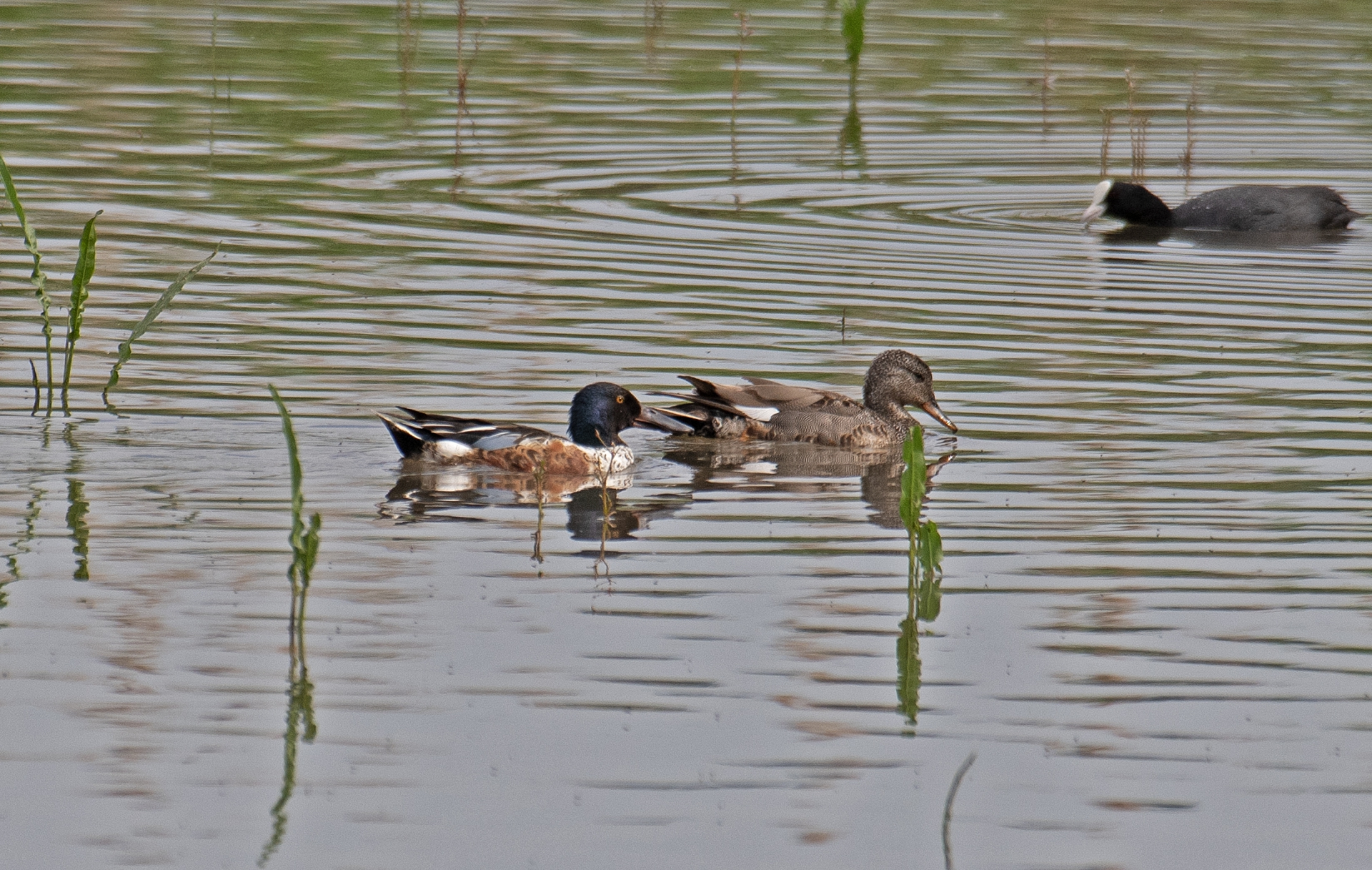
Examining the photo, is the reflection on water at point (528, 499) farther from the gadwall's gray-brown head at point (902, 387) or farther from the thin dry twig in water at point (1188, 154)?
the thin dry twig in water at point (1188, 154)

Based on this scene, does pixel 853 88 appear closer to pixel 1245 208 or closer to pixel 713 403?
pixel 1245 208

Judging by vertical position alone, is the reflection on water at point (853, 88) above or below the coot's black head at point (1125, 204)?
above

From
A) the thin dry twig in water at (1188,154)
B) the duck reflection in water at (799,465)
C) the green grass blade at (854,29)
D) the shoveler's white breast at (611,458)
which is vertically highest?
the green grass blade at (854,29)

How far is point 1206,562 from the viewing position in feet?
22.3

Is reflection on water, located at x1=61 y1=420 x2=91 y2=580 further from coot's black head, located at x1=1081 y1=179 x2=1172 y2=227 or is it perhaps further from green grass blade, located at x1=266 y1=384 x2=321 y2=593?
coot's black head, located at x1=1081 y1=179 x2=1172 y2=227

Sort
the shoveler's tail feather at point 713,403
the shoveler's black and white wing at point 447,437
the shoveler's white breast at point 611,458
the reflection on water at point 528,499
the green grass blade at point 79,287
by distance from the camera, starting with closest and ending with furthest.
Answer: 1. the reflection on water at point 528,499
2. the green grass blade at point 79,287
3. the shoveler's black and white wing at point 447,437
4. the shoveler's white breast at point 611,458
5. the shoveler's tail feather at point 713,403

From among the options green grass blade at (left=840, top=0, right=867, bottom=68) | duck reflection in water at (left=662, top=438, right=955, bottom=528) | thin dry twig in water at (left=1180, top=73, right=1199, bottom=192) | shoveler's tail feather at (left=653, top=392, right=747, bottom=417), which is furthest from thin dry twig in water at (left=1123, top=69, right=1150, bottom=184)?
shoveler's tail feather at (left=653, top=392, right=747, bottom=417)

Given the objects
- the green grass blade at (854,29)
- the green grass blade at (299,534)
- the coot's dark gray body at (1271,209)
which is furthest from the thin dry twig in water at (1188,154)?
the green grass blade at (299,534)

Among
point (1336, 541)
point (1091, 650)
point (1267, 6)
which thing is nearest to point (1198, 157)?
point (1267, 6)

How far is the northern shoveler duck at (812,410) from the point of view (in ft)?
30.0

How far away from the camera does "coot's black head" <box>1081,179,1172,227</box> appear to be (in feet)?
47.8

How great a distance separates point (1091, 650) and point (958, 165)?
1090 centimetres

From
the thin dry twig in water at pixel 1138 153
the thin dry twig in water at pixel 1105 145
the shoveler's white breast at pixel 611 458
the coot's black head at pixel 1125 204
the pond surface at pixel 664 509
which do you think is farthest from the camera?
the thin dry twig in water at pixel 1105 145

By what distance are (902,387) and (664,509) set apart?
187cm
